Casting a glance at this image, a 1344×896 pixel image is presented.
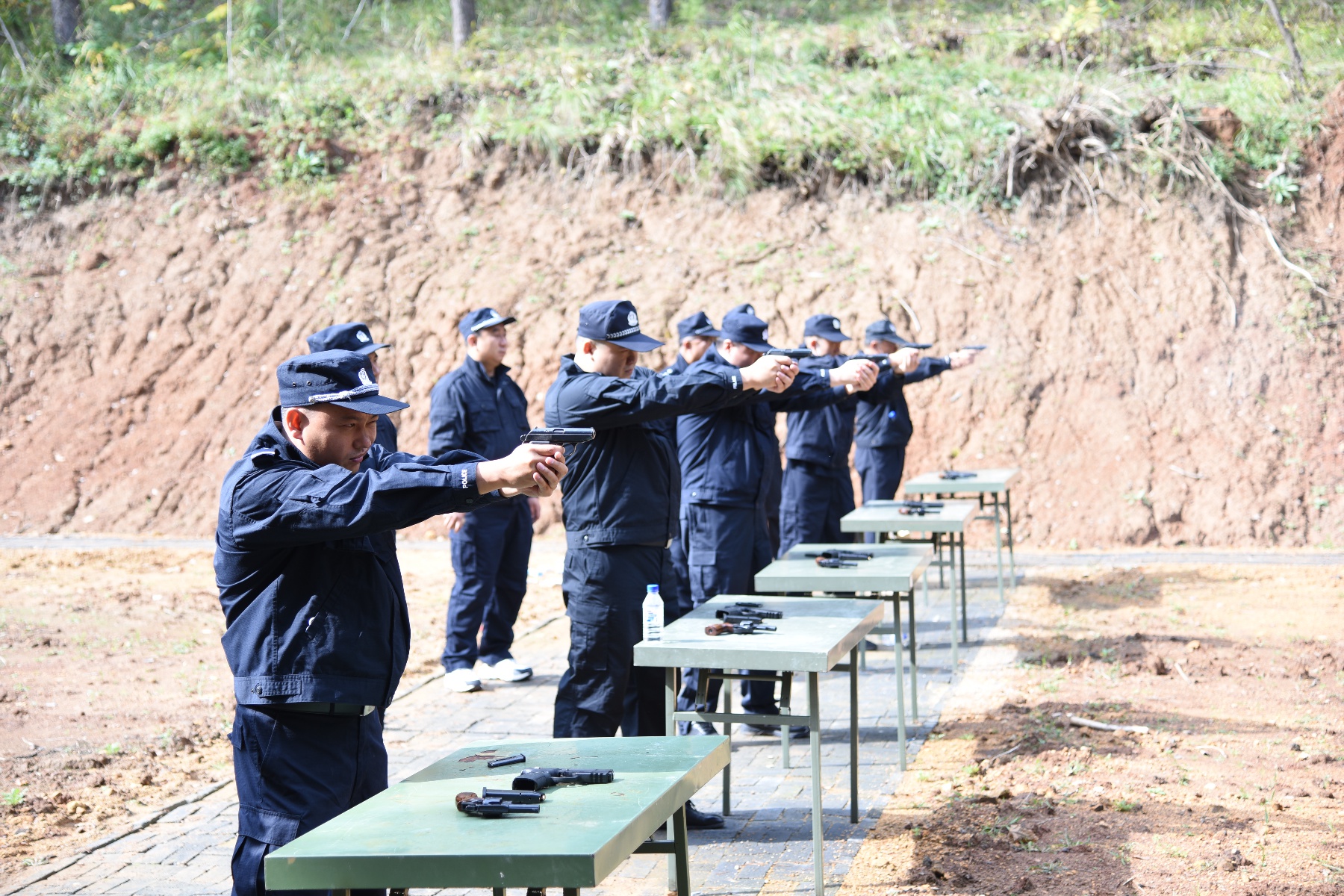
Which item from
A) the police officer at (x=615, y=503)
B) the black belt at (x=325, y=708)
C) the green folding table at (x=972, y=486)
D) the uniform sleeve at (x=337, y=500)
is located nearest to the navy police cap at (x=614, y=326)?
the police officer at (x=615, y=503)

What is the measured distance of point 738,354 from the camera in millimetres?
7258

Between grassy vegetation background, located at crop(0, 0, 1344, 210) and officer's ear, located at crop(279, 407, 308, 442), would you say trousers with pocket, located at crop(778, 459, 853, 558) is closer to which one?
officer's ear, located at crop(279, 407, 308, 442)

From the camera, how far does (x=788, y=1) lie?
67.3 feet

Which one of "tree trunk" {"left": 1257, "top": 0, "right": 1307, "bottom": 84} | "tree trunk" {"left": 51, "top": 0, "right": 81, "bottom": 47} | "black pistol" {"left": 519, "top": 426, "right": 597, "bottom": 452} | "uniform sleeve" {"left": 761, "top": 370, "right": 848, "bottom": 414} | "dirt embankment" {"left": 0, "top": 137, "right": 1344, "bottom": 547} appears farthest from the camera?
"tree trunk" {"left": 51, "top": 0, "right": 81, "bottom": 47}

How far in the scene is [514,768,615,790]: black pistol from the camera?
3.10 metres

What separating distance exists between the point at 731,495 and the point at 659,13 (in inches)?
583

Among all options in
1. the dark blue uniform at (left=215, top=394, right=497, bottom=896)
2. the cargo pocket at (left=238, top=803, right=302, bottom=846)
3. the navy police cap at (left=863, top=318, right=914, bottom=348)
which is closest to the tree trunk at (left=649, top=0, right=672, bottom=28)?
the navy police cap at (left=863, top=318, right=914, bottom=348)

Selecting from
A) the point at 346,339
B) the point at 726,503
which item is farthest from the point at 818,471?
the point at 346,339

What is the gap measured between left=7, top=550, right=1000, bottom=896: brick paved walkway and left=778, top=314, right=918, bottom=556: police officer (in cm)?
109

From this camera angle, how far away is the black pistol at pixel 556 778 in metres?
3.10

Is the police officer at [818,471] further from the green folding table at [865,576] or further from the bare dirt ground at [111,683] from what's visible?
the bare dirt ground at [111,683]

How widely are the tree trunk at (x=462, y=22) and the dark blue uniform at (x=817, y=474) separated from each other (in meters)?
12.9

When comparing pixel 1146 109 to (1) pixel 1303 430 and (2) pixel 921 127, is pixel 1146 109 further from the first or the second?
(1) pixel 1303 430

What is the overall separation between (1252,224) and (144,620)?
1292cm
